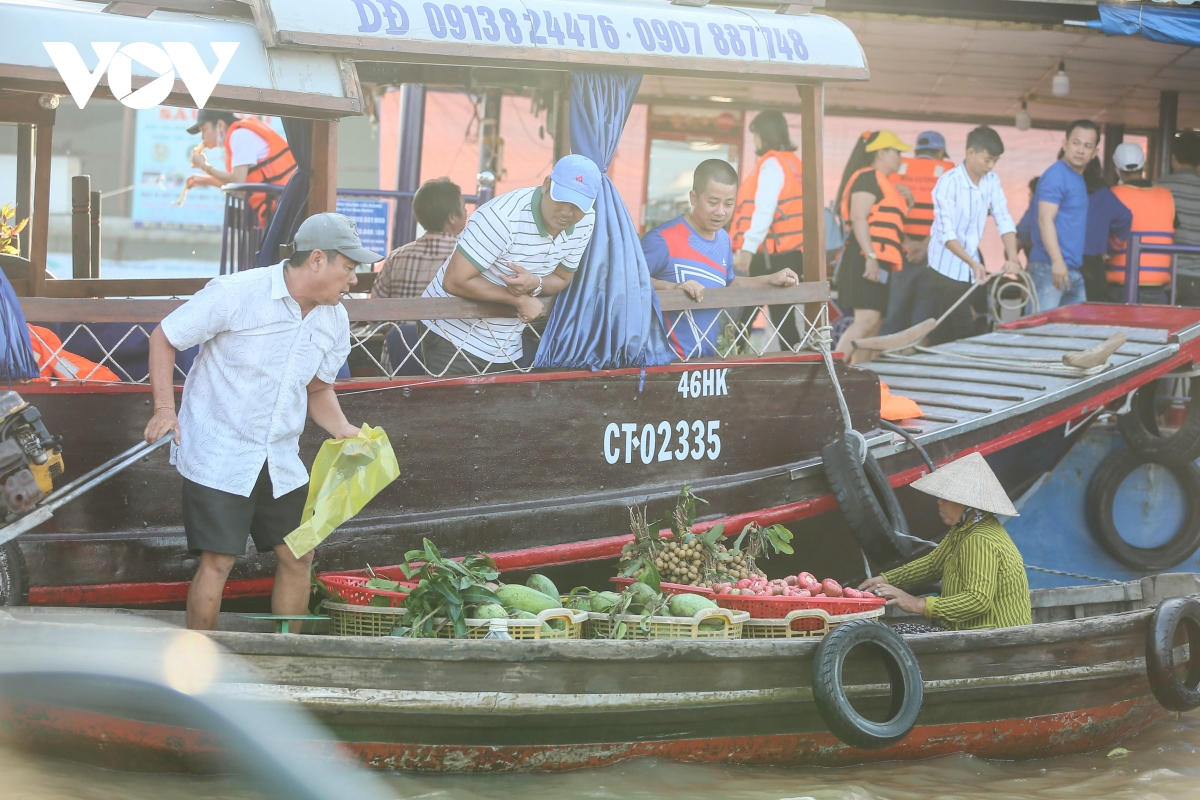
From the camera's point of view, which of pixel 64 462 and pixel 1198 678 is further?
pixel 1198 678

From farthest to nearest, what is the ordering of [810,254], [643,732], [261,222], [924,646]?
[261,222] → [810,254] → [924,646] → [643,732]

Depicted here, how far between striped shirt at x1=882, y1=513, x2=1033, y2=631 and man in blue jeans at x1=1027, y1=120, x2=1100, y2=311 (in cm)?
394

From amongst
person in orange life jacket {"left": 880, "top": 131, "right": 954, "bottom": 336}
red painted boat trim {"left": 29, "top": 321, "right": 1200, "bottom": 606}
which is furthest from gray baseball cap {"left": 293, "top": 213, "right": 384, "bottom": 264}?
person in orange life jacket {"left": 880, "top": 131, "right": 954, "bottom": 336}

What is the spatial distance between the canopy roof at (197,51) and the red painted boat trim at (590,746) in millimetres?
2011

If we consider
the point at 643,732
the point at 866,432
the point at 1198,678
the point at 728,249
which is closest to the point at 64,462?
the point at 643,732

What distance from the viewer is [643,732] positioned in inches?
160

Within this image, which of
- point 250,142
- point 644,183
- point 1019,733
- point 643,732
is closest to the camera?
point 643,732

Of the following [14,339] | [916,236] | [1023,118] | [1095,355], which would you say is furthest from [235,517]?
[1023,118]

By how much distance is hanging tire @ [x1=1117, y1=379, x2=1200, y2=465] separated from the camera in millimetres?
7059

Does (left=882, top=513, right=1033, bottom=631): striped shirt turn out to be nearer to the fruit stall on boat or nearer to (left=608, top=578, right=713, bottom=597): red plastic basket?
the fruit stall on boat

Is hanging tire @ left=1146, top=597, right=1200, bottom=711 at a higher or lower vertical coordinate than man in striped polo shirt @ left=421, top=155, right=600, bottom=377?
lower

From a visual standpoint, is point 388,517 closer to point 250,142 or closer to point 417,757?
point 417,757

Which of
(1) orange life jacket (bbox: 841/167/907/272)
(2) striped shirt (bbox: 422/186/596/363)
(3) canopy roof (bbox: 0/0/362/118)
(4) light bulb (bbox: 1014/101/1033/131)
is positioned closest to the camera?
(3) canopy roof (bbox: 0/0/362/118)

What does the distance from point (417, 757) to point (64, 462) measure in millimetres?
1615
